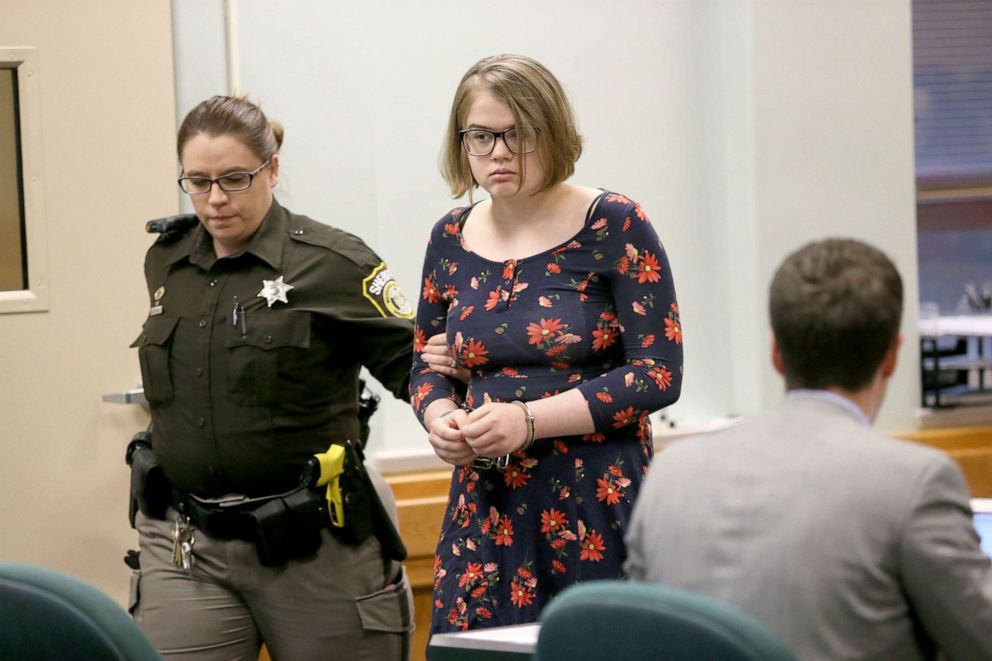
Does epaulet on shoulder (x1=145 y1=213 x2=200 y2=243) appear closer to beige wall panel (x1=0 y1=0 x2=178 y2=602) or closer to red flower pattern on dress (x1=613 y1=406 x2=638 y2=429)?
beige wall panel (x1=0 y1=0 x2=178 y2=602)

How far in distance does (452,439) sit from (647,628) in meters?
0.78

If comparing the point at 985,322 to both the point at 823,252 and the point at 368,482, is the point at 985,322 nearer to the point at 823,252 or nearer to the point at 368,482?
the point at 368,482

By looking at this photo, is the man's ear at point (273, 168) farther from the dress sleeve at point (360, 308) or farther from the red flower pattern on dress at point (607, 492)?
the red flower pattern on dress at point (607, 492)

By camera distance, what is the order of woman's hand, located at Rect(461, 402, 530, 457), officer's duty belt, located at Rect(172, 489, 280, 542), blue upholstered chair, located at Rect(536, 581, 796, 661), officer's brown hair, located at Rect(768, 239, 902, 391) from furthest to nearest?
officer's duty belt, located at Rect(172, 489, 280, 542), woman's hand, located at Rect(461, 402, 530, 457), officer's brown hair, located at Rect(768, 239, 902, 391), blue upholstered chair, located at Rect(536, 581, 796, 661)

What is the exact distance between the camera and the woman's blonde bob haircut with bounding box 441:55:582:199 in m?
2.15

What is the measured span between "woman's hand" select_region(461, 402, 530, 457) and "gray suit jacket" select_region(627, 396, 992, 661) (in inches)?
24.4

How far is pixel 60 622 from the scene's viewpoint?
1.56m

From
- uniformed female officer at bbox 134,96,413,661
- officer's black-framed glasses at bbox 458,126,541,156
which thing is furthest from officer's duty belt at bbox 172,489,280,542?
officer's black-framed glasses at bbox 458,126,541,156

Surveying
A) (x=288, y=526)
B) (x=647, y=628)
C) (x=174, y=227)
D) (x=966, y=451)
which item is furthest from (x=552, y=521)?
(x=966, y=451)

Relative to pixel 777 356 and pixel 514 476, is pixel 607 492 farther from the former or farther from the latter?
pixel 777 356

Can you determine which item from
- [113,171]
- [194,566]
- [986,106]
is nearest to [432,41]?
[113,171]

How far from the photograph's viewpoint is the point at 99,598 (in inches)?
61.9

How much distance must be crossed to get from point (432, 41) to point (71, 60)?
37.6 inches

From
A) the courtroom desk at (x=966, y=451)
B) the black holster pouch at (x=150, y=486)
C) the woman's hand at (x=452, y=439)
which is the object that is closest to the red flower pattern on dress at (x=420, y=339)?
the woman's hand at (x=452, y=439)
